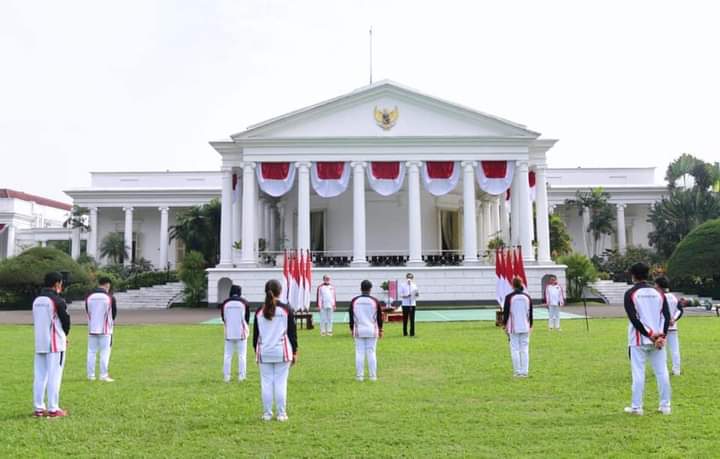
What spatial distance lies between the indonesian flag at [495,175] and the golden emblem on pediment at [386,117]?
17.7 feet

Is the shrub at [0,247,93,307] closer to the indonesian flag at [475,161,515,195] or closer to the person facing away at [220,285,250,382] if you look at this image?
the indonesian flag at [475,161,515,195]

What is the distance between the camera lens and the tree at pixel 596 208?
157 ft

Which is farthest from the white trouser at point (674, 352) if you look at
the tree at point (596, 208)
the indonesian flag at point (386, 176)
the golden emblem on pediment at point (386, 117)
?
the tree at point (596, 208)

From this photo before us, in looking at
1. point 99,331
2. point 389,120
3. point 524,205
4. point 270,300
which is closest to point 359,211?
point 389,120

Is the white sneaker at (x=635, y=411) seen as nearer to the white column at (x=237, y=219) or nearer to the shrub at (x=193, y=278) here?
the white column at (x=237, y=219)

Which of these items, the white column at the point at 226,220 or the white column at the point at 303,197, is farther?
the white column at the point at 226,220

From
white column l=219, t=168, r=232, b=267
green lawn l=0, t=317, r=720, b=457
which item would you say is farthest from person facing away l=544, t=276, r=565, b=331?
white column l=219, t=168, r=232, b=267

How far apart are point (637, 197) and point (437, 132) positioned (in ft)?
80.9

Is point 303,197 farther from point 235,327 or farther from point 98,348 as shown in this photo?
point 235,327

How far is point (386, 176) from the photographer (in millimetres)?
33438

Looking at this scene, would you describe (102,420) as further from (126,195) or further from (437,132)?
(126,195)

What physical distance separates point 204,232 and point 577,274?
75.7ft

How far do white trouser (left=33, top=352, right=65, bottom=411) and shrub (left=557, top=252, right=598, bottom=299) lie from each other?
29.6 metres

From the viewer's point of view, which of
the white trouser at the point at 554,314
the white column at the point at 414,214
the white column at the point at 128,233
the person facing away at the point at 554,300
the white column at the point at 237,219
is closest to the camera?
the person facing away at the point at 554,300
